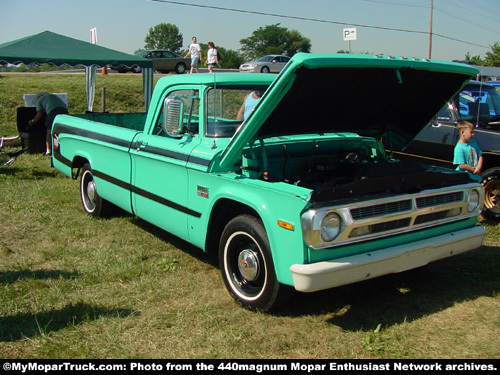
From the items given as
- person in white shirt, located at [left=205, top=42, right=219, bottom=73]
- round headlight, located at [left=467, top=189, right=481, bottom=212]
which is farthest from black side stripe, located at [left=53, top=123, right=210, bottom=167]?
person in white shirt, located at [left=205, top=42, right=219, bottom=73]

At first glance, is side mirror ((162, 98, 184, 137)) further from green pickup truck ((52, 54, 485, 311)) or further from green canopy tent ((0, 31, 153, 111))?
green canopy tent ((0, 31, 153, 111))

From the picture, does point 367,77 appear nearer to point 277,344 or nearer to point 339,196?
point 339,196

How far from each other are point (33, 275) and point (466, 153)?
189 inches

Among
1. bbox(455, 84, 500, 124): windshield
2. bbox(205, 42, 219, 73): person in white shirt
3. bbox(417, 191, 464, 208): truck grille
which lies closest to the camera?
bbox(417, 191, 464, 208): truck grille

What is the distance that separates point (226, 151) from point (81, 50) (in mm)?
10616

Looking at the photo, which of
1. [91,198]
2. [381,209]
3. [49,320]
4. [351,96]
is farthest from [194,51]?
[381,209]

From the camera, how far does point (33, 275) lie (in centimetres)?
469

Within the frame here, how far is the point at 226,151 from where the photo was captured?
13.5ft

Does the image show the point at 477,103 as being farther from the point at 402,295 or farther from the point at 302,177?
the point at 402,295

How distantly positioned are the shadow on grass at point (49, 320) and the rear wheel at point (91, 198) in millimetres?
2546

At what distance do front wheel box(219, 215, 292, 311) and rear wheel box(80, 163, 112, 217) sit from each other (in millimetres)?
2830

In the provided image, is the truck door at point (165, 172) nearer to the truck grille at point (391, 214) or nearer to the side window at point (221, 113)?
the side window at point (221, 113)

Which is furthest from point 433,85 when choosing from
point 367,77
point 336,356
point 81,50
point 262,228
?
point 81,50

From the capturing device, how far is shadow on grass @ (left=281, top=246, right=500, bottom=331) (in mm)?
3843
